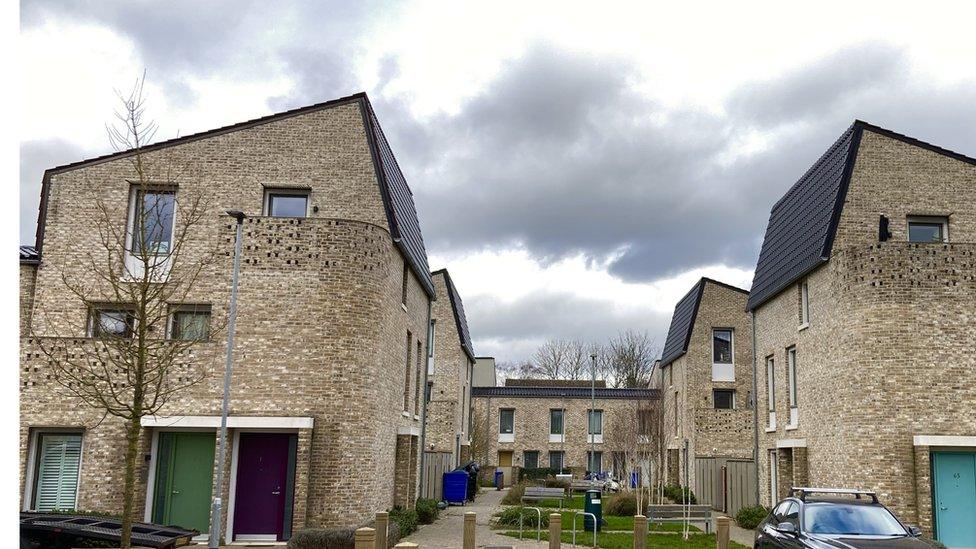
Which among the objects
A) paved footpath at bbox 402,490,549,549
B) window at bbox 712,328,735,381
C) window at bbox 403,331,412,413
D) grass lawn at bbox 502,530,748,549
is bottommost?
paved footpath at bbox 402,490,549,549

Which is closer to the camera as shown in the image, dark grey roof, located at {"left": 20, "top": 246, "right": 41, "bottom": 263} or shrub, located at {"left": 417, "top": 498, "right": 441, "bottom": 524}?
dark grey roof, located at {"left": 20, "top": 246, "right": 41, "bottom": 263}

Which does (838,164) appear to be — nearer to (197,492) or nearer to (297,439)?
(297,439)

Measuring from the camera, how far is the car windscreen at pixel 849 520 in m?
11.7

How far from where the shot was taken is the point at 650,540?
19.1 meters

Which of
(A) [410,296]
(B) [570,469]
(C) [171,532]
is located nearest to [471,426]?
(B) [570,469]

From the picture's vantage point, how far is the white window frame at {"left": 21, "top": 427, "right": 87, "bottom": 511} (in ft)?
55.1

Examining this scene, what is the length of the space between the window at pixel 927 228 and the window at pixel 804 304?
108 inches

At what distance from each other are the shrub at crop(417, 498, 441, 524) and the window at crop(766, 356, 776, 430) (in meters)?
10.2

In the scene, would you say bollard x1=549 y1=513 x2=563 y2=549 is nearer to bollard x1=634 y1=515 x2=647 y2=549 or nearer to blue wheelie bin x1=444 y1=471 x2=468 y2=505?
bollard x1=634 y1=515 x2=647 y2=549

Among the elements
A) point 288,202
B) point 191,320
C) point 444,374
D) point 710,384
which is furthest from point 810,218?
point 444,374

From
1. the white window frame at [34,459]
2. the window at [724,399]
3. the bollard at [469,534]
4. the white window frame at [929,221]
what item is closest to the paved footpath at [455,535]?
the bollard at [469,534]

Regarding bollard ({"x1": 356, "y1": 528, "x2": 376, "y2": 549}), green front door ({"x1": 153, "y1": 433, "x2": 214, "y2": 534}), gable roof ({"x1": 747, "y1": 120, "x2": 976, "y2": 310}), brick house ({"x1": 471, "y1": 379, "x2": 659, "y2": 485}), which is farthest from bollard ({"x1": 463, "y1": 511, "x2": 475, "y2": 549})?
brick house ({"x1": 471, "y1": 379, "x2": 659, "y2": 485})

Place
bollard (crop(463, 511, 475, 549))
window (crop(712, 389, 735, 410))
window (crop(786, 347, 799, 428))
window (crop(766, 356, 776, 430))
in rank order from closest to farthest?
bollard (crop(463, 511, 475, 549)) → window (crop(786, 347, 799, 428)) → window (crop(766, 356, 776, 430)) → window (crop(712, 389, 735, 410))

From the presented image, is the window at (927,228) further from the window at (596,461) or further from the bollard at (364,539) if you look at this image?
the window at (596,461)
